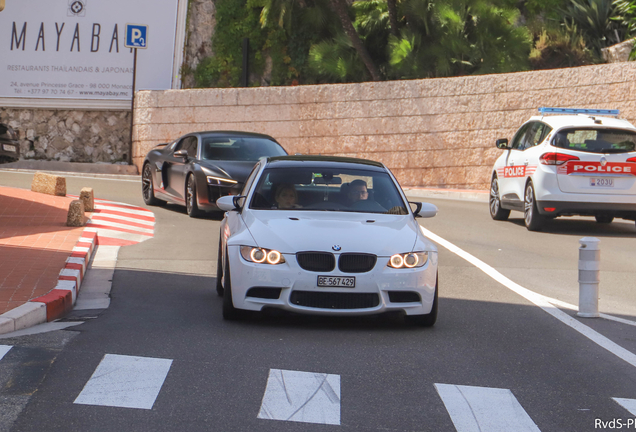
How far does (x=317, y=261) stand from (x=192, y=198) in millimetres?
8543

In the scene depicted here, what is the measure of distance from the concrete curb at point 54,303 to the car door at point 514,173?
8179 mm

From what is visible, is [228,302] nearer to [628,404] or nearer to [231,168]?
[628,404]

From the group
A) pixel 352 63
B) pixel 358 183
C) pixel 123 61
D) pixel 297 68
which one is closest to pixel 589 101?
pixel 352 63

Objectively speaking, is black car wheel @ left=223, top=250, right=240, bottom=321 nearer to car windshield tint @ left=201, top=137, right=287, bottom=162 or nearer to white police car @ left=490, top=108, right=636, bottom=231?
car windshield tint @ left=201, top=137, right=287, bottom=162

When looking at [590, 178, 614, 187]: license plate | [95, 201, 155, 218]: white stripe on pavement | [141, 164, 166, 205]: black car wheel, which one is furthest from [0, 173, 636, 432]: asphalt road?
[141, 164, 166, 205]: black car wheel

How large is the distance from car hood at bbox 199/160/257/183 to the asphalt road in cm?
Answer: 421

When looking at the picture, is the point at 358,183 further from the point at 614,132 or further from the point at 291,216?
the point at 614,132

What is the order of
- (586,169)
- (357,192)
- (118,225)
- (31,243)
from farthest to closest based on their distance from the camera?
(586,169)
(118,225)
(31,243)
(357,192)

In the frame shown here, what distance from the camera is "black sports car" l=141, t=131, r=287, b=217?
1461 cm

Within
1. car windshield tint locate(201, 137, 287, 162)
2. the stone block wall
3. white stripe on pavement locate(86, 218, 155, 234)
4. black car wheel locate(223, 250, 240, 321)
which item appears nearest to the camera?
black car wheel locate(223, 250, 240, 321)

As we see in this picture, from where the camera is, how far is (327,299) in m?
6.98

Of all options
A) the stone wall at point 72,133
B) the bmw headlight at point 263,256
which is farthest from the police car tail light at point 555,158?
the stone wall at point 72,133

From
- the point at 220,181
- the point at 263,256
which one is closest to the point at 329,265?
the point at 263,256

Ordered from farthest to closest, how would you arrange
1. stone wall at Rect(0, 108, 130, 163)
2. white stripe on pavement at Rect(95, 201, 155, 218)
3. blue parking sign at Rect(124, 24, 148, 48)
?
1. stone wall at Rect(0, 108, 130, 163)
2. blue parking sign at Rect(124, 24, 148, 48)
3. white stripe on pavement at Rect(95, 201, 155, 218)
